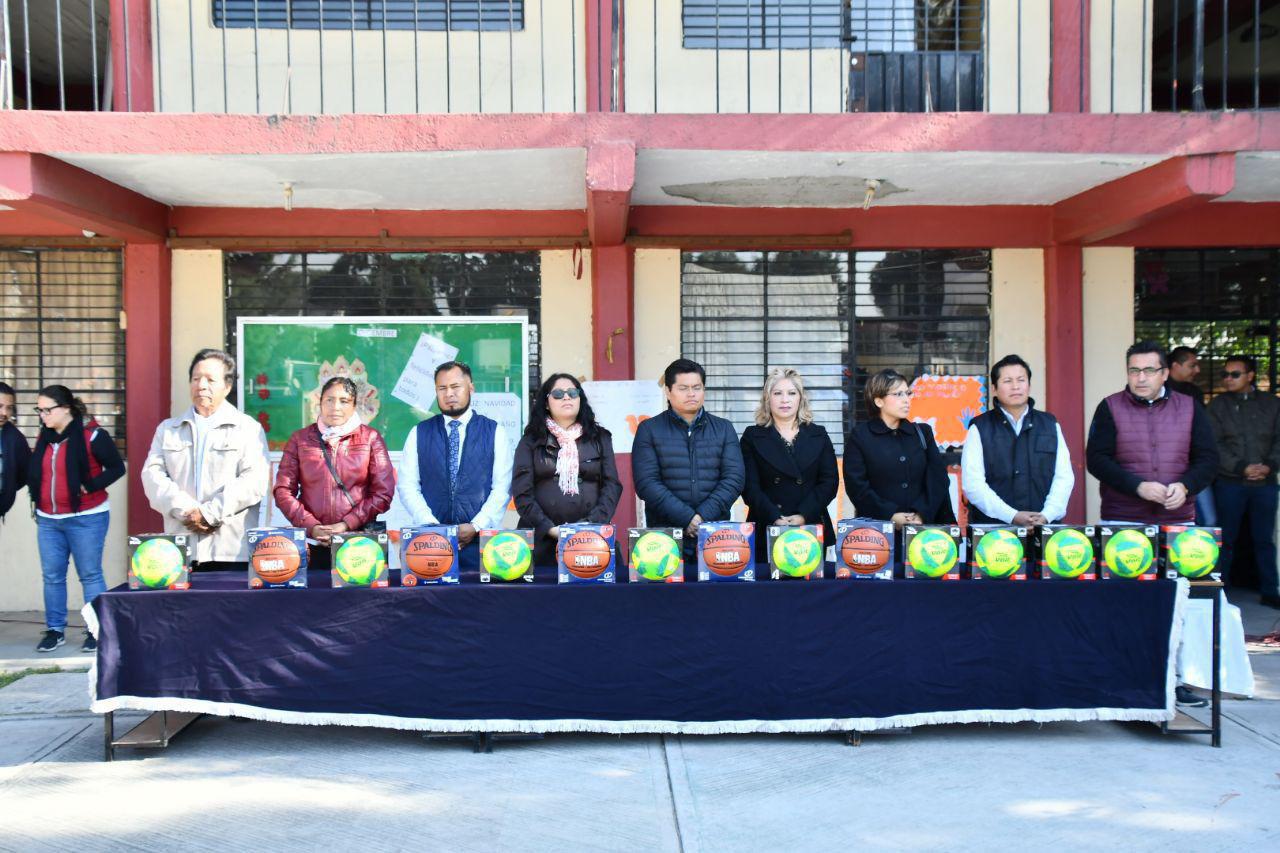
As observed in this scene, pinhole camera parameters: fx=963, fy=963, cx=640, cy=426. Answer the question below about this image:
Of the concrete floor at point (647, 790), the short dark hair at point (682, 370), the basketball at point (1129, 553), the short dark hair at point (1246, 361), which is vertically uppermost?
the short dark hair at point (1246, 361)

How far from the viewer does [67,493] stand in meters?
5.87

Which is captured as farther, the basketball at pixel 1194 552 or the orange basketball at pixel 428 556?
the basketball at pixel 1194 552

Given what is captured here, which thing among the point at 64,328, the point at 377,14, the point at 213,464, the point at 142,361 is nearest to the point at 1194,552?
the point at 213,464

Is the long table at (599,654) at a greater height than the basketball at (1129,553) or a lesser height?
lesser

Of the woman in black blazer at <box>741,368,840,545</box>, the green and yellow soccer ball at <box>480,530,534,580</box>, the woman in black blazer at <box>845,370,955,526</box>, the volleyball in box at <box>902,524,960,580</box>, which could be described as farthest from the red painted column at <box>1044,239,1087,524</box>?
the green and yellow soccer ball at <box>480,530,534,580</box>

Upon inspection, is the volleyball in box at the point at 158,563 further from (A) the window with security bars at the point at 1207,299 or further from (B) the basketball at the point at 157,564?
(A) the window with security bars at the point at 1207,299

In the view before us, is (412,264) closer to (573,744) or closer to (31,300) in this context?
(31,300)

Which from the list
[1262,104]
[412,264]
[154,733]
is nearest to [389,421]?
[412,264]

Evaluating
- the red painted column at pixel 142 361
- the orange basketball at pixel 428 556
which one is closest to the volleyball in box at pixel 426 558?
the orange basketball at pixel 428 556

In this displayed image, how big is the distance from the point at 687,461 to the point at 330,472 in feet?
5.71

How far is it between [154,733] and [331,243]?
12.7 feet

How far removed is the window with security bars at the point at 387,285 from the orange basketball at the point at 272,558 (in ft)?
10.8

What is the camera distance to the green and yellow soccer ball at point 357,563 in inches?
160

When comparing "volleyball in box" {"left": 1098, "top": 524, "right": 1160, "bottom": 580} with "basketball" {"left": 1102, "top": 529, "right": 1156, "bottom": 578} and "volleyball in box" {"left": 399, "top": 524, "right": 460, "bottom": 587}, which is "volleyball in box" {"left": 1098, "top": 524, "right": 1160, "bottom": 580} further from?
"volleyball in box" {"left": 399, "top": 524, "right": 460, "bottom": 587}
